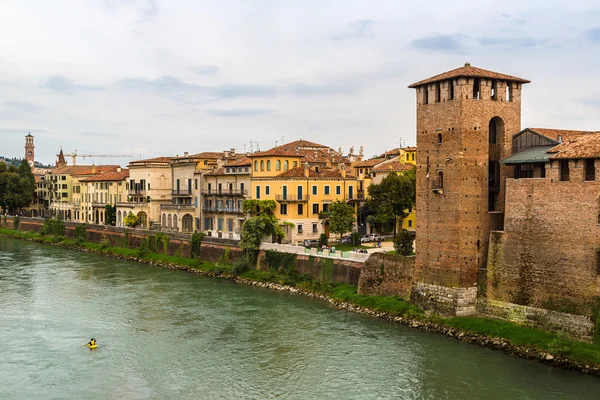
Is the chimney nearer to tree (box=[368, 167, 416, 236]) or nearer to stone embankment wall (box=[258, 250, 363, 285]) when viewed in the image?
tree (box=[368, 167, 416, 236])

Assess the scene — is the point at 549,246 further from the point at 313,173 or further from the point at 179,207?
the point at 179,207

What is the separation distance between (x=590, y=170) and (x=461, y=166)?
554cm

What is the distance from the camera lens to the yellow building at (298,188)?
50094 mm

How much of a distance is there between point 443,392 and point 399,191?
27115 millimetres

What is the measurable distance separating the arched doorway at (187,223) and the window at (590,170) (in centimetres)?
3870

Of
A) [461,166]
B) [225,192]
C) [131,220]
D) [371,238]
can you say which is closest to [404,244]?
[461,166]

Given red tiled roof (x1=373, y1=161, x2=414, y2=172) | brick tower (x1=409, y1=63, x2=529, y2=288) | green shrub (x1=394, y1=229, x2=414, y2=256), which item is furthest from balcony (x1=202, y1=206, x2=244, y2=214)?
brick tower (x1=409, y1=63, x2=529, y2=288)

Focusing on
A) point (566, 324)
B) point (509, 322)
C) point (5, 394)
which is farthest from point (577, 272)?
point (5, 394)

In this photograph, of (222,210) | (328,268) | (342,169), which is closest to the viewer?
(328,268)

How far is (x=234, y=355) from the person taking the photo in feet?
88.2

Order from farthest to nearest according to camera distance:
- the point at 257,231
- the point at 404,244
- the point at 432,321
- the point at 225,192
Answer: the point at 225,192 < the point at 257,231 < the point at 404,244 < the point at 432,321

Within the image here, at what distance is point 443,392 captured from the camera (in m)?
23.2

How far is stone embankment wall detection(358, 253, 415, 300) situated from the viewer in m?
32.5

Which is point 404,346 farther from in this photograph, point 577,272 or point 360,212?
point 360,212
